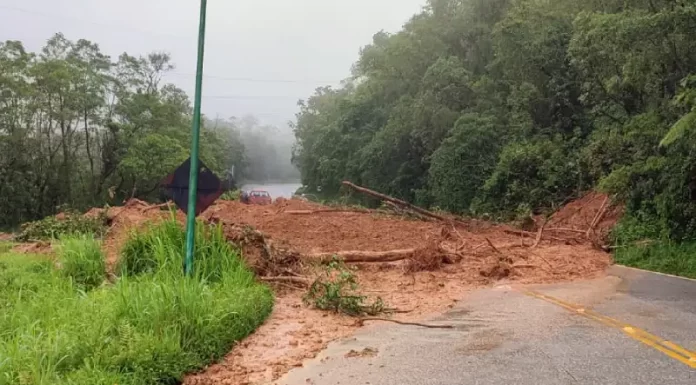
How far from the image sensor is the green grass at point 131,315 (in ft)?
19.3

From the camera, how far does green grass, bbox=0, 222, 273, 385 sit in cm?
589

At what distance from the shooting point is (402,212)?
78.6ft

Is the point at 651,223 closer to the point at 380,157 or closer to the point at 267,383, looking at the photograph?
the point at 267,383

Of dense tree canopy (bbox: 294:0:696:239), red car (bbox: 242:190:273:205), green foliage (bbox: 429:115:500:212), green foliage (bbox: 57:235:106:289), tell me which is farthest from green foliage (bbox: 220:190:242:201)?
green foliage (bbox: 57:235:106:289)

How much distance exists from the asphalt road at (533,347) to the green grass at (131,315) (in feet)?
4.36

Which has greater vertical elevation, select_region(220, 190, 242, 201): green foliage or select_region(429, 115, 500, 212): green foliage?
select_region(429, 115, 500, 212): green foliage

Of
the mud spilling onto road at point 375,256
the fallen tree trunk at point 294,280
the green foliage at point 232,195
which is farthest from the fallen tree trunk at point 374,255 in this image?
the green foliage at point 232,195

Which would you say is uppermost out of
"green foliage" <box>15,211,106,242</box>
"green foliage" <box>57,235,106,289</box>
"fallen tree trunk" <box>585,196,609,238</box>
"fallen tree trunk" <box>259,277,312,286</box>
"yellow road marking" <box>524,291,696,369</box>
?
"fallen tree trunk" <box>585,196,609,238</box>

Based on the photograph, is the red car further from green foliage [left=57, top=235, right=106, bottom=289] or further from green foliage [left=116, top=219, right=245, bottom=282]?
green foliage [left=116, top=219, right=245, bottom=282]

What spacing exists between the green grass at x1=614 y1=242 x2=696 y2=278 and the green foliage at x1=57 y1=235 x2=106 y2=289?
474 inches

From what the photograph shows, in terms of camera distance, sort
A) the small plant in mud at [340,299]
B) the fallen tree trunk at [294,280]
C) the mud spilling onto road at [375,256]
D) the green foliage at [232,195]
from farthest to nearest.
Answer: the green foliage at [232,195] < the fallen tree trunk at [294,280] < the small plant in mud at [340,299] < the mud spilling onto road at [375,256]

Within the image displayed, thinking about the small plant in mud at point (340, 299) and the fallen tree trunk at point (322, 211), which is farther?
the fallen tree trunk at point (322, 211)

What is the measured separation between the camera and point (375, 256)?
16.0 metres

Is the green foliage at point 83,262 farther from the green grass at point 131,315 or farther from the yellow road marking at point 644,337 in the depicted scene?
the yellow road marking at point 644,337
